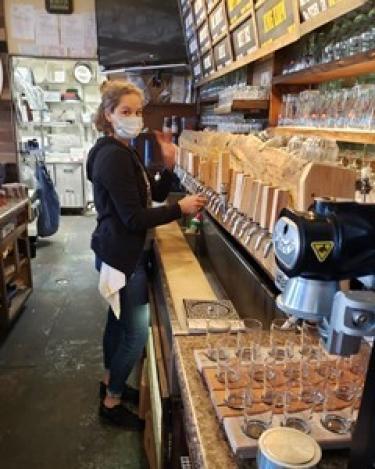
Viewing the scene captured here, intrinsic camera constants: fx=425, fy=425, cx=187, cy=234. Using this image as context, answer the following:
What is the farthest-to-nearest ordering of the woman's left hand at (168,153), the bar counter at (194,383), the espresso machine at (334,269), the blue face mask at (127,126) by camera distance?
the woman's left hand at (168,153) → the blue face mask at (127,126) → the bar counter at (194,383) → the espresso machine at (334,269)

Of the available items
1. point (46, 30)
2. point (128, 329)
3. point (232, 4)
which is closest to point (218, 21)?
point (232, 4)

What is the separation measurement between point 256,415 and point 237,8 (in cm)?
250

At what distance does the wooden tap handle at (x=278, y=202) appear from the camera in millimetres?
1110

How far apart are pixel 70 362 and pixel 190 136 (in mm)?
1810

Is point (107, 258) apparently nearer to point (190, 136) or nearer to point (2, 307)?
point (190, 136)

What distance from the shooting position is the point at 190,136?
2.82m

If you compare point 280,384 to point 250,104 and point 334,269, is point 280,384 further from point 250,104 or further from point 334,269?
point 250,104

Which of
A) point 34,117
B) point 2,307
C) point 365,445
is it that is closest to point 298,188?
point 365,445

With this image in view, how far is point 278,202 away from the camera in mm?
1134

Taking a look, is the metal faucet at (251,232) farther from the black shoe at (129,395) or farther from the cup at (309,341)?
the black shoe at (129,395)

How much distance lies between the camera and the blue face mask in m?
2.09

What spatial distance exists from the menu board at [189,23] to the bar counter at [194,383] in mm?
2557

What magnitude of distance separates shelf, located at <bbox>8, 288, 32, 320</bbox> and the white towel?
64.3 inches

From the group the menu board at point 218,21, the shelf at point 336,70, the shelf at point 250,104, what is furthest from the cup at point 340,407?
the menu board at point 218,21
